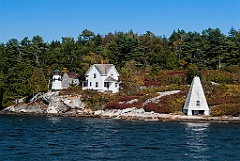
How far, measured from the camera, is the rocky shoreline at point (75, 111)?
53.7 metres

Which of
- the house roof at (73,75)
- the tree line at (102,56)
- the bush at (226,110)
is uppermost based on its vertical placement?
the tree line at (102,56)

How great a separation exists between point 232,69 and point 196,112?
23.3m

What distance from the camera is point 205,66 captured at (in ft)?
271

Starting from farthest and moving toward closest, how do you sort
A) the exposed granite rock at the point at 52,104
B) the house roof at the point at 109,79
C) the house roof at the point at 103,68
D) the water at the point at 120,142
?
the house roof at the point at 103,68
the house roof at the point at 109,79
the exposed granite rock at the point at 52,104
the water at the point at 120,142

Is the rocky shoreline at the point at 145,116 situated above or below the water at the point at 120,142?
above

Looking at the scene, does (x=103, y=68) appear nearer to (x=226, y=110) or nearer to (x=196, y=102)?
(x=196, y=102)

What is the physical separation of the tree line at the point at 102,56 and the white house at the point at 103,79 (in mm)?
6918

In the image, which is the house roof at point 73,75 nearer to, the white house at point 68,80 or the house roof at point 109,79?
the white house at point 68,80

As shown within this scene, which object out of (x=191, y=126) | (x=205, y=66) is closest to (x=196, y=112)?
(x=191, y=126)

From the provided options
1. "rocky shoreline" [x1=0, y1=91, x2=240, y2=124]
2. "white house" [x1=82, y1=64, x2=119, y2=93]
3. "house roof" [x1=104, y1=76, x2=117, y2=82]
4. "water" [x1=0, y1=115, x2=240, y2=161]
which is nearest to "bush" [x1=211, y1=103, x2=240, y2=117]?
→ "rocky shoreline" [x1=0, y1=91, x2=240, y2=124]

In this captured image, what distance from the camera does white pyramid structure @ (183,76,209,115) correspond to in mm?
55719

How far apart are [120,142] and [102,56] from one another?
183 feet

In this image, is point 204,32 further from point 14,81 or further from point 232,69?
point 14,81

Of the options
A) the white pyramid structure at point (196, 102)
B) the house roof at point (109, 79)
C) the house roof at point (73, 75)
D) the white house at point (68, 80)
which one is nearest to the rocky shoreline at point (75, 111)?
the white pyramid structure at point (196, 102)
